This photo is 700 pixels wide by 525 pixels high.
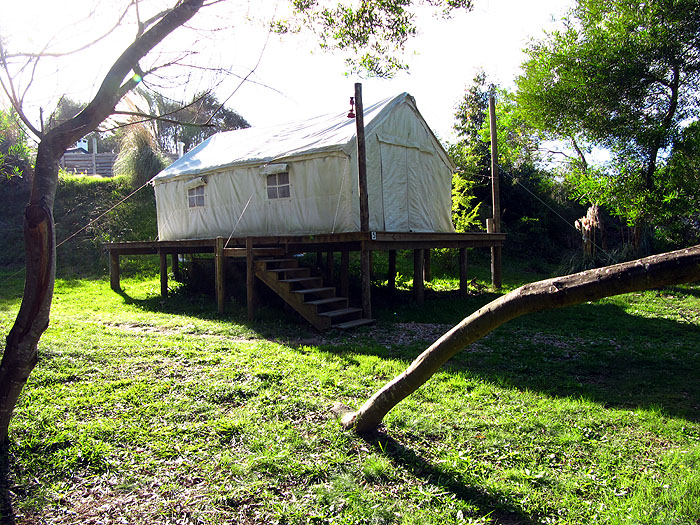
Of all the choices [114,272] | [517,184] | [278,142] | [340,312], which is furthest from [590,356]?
[517,184]

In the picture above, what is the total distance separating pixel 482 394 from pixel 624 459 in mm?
1458

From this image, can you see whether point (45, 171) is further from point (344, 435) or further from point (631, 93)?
point (631, 93)

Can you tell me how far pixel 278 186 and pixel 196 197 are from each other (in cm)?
278

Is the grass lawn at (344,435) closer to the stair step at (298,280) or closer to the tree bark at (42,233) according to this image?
the tree bark at (42,233)

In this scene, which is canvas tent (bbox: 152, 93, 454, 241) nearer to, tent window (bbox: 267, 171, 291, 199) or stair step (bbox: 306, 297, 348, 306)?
tent window (bbox: 267, 171, 291, 199)

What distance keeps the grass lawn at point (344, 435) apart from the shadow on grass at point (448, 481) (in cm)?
1

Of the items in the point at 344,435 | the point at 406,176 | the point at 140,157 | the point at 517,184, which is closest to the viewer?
the point at 344,435

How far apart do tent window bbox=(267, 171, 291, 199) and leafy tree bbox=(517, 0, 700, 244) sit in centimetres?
767

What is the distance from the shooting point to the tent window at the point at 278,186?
9.61 metres

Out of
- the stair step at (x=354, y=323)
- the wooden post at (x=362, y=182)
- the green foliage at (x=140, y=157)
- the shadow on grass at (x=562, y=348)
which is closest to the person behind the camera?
the shadow on grass at (x=562, y=348)

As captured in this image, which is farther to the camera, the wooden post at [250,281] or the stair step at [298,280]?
the wooden post at [250,281]

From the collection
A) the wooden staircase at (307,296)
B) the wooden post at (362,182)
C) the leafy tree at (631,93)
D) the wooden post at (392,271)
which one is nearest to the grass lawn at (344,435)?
the wooden staircase at (307,296)

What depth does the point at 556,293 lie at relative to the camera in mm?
2379

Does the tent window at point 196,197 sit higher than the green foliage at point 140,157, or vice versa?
the green foliage at point 140,157
